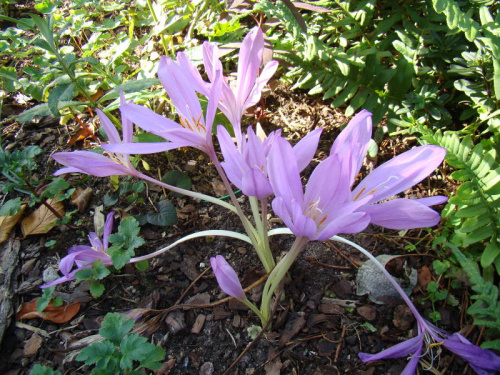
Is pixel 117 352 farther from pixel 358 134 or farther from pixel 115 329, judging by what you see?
pixel 358 134

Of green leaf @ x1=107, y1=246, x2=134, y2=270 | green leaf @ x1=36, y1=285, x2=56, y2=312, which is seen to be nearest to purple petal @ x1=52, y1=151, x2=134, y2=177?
green leaf @ x1=107, y1=246, x2=134, y2=270

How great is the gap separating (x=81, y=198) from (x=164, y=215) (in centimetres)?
54

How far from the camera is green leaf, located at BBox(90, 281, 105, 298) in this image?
168cm

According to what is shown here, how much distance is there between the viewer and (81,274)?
1593 mm

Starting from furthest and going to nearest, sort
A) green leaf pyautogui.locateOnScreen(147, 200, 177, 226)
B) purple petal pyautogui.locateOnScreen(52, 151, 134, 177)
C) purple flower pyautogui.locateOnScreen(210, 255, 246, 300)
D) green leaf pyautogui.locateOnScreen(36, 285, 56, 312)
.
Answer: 1. green leaf pyautogui.locateOnScreen(147, 200, 177, 226)
2. green leaf pyautogui.locateOnScreen(36, 285, 56, 312)
3. purple petal pyautogui.locateOnScreen(52, 151, 134, 177)
4. purple flower pyautogui.locateOnScreen(210, 255, 246, 300)

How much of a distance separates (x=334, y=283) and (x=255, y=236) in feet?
1.50

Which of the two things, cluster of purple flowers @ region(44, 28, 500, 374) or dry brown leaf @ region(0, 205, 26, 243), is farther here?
dry brown leaf @ region(0, 205, 26, 243)

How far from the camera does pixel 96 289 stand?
1683 mm

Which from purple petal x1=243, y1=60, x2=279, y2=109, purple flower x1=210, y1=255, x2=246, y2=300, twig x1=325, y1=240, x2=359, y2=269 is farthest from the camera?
twig x1=325, y1=240, x2=359, y2=269

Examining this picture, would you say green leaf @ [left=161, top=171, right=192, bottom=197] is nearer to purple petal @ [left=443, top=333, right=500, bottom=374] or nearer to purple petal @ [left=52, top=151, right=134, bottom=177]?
purple petal @ [left=52, top=151, right=134, bottom=177]

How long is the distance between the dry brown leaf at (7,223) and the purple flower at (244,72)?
137 centimetres

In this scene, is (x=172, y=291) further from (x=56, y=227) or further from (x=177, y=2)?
(x=177, y=2)

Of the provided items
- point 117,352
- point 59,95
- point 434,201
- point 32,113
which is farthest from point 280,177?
point 32,113

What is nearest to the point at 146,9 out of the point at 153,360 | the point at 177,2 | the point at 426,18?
the point at 177,2
